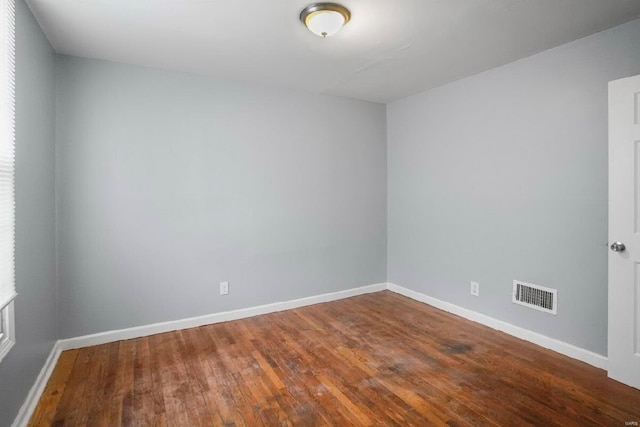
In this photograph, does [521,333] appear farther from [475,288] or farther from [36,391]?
[36,391]

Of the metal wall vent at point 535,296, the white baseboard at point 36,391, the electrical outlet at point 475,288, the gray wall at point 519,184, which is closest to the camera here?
the white baseboard at point 36,391

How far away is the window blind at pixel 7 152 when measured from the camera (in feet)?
5.30

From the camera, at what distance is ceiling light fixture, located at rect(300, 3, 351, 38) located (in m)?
2.01

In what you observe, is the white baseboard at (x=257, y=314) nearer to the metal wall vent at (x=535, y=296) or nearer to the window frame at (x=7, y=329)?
the metal wall vent at (x=535, y=296)

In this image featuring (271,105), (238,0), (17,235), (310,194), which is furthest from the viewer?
(310,194)

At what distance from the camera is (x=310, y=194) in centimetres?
384

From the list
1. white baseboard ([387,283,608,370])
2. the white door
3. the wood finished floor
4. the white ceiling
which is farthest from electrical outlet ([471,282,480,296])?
the white ceiling

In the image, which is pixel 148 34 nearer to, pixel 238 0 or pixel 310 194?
pixel 238 0

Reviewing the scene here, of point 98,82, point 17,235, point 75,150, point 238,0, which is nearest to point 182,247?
point 75,150

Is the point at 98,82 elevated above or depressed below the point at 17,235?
above

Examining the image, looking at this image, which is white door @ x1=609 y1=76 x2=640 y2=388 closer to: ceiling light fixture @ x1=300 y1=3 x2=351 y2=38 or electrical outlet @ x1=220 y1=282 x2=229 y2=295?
ceiling light fixture @ x1=300 y1=3 x2=351 y2=38

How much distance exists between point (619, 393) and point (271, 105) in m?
3.65

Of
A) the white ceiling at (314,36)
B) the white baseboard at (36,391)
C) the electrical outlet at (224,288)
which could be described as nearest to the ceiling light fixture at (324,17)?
the white ceiling at (314,36)

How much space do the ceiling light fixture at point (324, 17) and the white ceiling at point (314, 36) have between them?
0.05 m
